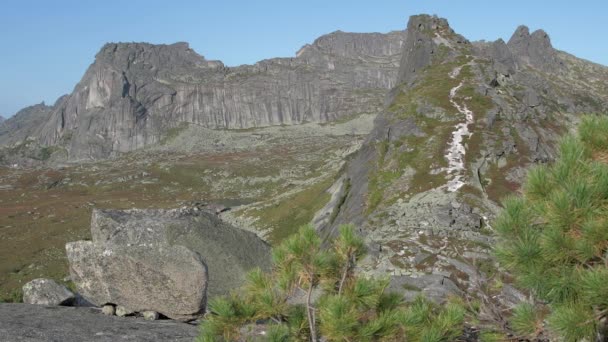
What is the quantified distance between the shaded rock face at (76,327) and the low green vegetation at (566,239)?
826 cm

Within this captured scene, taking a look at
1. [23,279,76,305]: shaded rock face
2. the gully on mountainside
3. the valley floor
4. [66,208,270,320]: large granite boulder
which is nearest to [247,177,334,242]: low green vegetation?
the valley floor

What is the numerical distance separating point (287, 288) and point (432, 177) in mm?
35610

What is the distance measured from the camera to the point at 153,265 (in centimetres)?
1406

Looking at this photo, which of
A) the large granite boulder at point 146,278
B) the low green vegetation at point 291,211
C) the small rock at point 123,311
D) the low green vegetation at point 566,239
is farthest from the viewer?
the low green vegetation at point 291,211

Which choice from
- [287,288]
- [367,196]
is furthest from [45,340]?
[367,196]

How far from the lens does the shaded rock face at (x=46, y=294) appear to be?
1532cm

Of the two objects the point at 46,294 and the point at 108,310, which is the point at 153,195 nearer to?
the point at 46,294

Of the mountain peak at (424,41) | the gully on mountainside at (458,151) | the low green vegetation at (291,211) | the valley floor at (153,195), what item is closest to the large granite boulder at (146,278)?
the valley floor at (153,195)

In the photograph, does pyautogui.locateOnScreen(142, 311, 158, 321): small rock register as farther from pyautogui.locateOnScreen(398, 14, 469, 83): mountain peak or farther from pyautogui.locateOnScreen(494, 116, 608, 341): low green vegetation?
pyautogui.locateOnScreen(398, 14, 469, 83): mountain peak

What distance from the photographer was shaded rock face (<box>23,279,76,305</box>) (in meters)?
15.3

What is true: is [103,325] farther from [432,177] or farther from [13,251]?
[13,251]

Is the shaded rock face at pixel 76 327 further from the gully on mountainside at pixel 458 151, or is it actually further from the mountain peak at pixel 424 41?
the mountain peak at pixel 424 41

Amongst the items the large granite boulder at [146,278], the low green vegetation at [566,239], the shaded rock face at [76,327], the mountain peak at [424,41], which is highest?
the mountain peak at [424,41]

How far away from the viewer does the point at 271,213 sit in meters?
73.1
